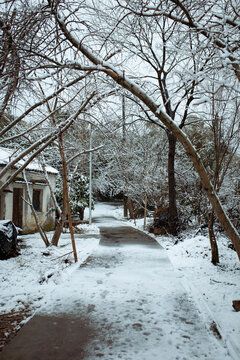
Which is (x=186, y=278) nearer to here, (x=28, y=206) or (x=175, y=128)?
(x=175, y=128)

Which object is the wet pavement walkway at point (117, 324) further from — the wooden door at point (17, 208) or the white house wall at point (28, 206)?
the wooden door at point (17, 208)

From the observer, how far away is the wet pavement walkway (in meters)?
2.95

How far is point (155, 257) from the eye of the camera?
8.08m

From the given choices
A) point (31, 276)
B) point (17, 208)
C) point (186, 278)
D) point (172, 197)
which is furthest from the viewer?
point (17, 208)

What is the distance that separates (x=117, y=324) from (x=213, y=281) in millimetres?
2708

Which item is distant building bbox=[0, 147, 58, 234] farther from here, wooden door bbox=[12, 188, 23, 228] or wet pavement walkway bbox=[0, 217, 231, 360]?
wet pavement walkway bbox=[0, 217, 231, 360]

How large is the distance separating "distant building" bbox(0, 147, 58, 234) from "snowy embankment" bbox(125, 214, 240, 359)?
688 centimetres

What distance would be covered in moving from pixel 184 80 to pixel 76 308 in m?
3.78

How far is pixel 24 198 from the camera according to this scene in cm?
1366

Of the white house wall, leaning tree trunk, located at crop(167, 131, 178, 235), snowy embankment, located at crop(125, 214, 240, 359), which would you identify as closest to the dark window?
the white house wall

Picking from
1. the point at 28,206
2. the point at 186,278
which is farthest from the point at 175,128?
the point at 28,206

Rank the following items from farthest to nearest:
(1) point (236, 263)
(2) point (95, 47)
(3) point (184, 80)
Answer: (1) point (236, 263) < (2) point (95, 47) < (3) point (184, 80)

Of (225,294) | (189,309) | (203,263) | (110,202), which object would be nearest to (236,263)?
(203,263)

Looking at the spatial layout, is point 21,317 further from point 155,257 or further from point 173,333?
point 155,257
